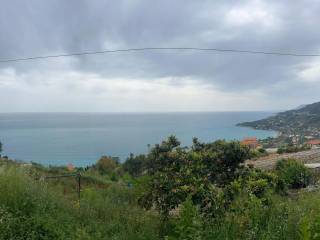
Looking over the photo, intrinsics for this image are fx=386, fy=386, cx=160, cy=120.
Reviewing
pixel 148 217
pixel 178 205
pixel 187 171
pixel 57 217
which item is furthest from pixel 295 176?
pixel 57 217

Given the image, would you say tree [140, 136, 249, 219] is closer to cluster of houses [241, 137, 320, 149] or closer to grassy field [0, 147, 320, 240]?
grassy field [0, 147, 320, 240]

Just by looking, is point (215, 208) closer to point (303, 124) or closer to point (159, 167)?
point (159, 167)

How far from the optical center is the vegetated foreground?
4613 millimetres

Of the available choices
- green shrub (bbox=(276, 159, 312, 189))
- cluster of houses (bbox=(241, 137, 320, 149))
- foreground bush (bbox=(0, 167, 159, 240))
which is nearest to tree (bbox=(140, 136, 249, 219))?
foreground bush (bbox=(0, 167, 159, 240))

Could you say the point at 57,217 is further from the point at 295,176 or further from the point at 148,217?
the point at 295,176

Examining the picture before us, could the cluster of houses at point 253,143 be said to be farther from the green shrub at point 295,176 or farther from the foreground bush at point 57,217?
the foreground bush at point 57,217

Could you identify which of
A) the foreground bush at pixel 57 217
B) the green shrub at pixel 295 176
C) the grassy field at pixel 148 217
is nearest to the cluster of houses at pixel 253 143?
the grassy field at pixel 148 217

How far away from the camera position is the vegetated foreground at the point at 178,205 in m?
4.61

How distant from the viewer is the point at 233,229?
4.65 metres

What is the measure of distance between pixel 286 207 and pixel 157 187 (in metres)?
2.13

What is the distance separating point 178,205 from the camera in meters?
5.97

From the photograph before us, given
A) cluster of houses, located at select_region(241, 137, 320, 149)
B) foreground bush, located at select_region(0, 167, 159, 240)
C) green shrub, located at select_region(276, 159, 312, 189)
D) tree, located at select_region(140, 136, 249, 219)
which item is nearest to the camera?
foreground bush, located at select_region(0, 167, 159, 240)

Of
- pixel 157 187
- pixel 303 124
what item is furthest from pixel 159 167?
pixel 303 124

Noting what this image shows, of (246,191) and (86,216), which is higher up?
(246,191)
